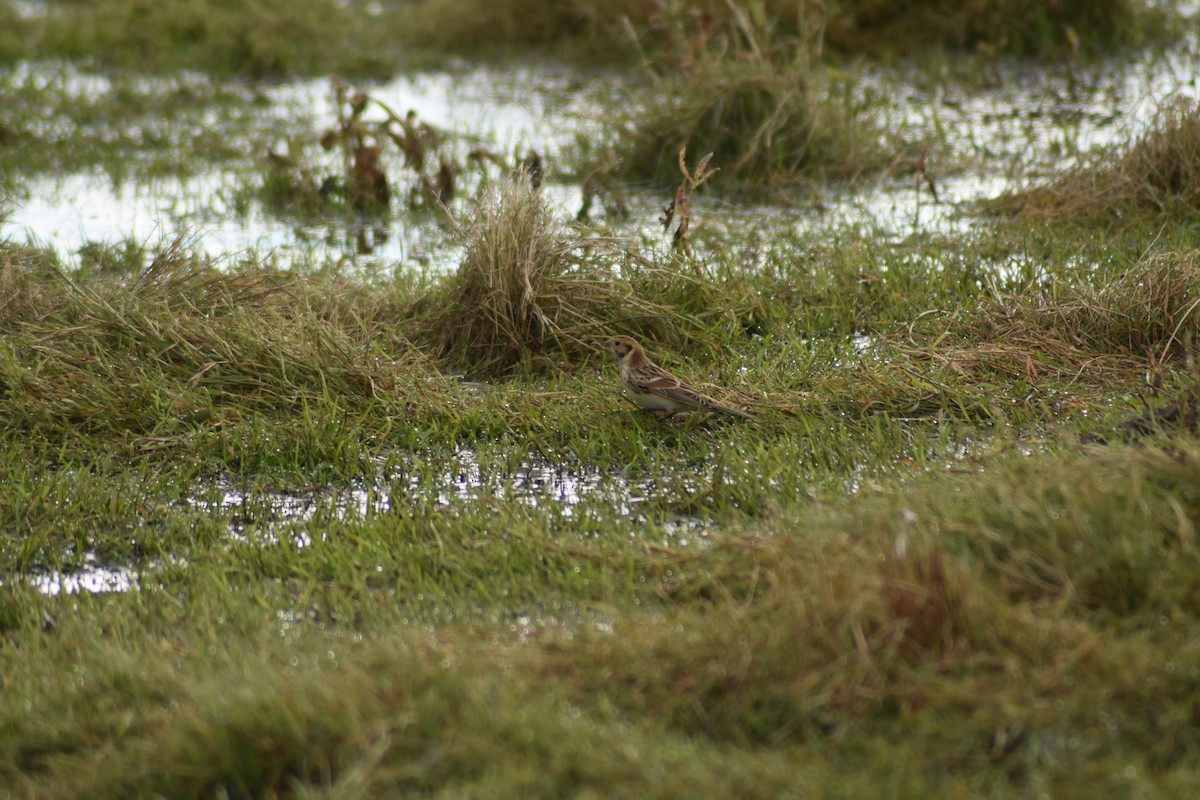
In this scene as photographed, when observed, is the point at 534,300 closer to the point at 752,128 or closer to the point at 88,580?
the point at 88,580

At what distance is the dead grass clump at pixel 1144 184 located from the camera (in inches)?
251

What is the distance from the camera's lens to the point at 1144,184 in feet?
21.4

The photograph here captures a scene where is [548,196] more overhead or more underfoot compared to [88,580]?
more overhead

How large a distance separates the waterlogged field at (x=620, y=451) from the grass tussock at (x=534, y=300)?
0.07ft

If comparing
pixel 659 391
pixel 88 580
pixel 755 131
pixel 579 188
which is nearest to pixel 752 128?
pixel 755 131

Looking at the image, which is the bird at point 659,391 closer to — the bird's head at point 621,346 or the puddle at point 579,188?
the bird's head at point 621,346

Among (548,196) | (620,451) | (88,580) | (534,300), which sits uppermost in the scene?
(548,196)

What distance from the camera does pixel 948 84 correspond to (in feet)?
31.3

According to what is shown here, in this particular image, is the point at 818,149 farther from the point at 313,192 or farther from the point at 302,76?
the point at 302,76

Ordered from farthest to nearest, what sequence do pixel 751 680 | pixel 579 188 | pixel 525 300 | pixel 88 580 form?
pixel 579 188
pixel 525 300
pixel 88 580
pixel 751 680

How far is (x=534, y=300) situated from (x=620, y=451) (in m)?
1.06

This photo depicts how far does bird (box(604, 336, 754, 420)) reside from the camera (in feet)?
14.8

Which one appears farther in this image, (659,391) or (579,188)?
(579,188)

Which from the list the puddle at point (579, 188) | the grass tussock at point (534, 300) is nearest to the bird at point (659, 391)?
the grass tussock at point (534, 300)
